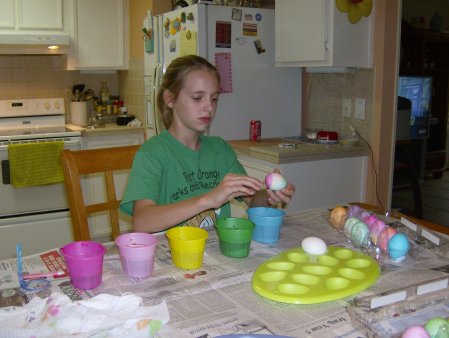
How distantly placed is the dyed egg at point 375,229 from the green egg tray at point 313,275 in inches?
2.9

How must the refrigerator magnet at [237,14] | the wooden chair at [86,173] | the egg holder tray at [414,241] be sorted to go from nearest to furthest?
the egg holder tray at [414,241] → the wooden chair at [86,173] → the refrigerator magnet at [237,14]

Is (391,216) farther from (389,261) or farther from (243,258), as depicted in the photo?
(243,258)

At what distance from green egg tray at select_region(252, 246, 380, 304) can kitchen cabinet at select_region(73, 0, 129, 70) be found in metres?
3.10

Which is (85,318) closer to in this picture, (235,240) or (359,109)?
(235,240)

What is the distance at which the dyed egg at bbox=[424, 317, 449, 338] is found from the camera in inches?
31.5

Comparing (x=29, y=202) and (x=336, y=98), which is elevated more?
(x=336, y=98)

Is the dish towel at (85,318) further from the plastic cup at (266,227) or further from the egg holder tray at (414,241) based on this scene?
the egg holder tray at (414,241)

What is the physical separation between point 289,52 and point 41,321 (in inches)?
94.5

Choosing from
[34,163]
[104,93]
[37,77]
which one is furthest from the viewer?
[104,93]

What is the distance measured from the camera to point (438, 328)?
Answer: 81cm

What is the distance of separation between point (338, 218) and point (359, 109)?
1.58 metres

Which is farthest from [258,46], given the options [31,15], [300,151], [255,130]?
[31,15]

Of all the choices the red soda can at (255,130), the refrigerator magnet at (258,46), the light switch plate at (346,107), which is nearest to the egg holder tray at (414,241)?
the light switch plate at (346,107)

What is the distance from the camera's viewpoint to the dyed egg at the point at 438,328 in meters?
0.80
